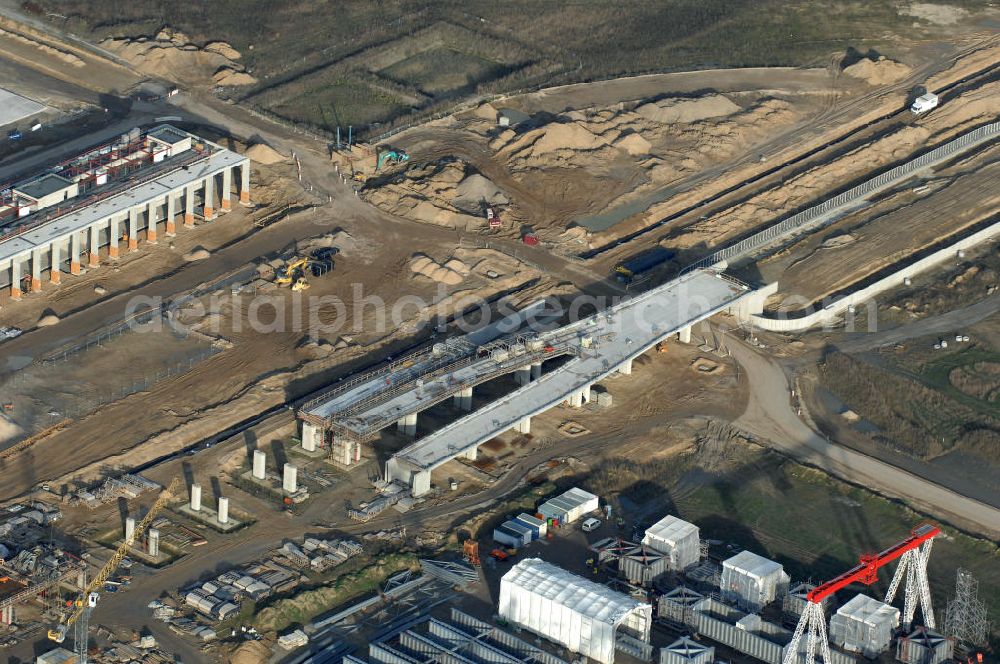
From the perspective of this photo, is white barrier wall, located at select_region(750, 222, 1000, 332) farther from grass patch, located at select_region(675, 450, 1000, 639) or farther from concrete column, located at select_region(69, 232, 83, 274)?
concrete column, located at select_region(69, 232, 83, 274)

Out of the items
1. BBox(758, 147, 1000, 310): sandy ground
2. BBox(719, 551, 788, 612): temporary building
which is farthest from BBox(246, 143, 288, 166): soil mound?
BBox(719, 551, 788, 612): temporary building

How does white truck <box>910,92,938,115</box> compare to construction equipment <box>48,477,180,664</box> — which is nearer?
construction equipment <box>48,477,180,664</box>

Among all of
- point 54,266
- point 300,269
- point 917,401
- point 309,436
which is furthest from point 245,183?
point 917,401

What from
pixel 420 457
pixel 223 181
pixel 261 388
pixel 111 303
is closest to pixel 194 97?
pixel 223 181

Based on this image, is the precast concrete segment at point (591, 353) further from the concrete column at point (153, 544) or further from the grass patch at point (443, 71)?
the grass patch at point (443, 71)

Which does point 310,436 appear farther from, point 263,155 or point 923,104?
point 923,104
